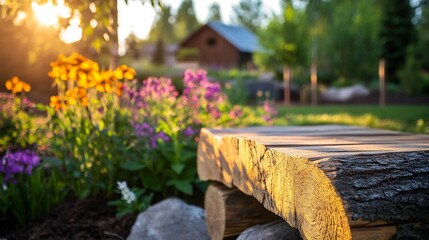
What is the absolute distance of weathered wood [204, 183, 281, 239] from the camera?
2658 mm

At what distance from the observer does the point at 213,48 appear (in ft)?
123

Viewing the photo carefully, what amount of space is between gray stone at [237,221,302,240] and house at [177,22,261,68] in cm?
3403

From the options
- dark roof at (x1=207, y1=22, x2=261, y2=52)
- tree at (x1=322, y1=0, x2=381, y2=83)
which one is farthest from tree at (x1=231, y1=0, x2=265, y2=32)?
tree at (x1=322, y1=0, x2=381, y2=83)

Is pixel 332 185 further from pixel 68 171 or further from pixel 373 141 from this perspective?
pixel 68 171

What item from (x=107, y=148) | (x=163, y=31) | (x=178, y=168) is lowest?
(x=178, y=168)

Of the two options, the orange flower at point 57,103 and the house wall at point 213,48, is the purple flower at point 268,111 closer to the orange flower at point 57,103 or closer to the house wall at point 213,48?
the orange flower at point 57,103

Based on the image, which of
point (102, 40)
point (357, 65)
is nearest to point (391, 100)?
point (357, 65)

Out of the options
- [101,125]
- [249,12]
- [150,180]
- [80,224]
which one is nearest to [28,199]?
[80,224]

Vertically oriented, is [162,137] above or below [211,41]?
below

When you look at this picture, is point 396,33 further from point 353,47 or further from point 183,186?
point 183,186

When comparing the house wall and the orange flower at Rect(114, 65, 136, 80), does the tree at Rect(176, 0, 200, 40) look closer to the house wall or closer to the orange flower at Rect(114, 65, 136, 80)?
the house wall

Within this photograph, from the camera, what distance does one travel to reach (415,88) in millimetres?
17078

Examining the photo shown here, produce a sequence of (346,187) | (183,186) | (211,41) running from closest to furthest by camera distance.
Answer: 1. (346,187)
2. (183,186)
3. (211,41)

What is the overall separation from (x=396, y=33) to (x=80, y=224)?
2593 cm
